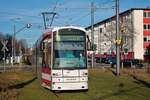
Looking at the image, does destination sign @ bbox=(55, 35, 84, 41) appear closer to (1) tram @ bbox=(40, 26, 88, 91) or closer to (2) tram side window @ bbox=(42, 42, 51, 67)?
(1) tram @ bbox=(40, 26, 88, 91)

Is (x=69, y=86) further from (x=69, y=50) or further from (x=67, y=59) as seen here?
(x=69, y=50)

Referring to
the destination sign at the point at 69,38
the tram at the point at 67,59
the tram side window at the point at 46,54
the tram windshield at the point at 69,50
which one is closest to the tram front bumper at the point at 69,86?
the tram at the point at 67,59

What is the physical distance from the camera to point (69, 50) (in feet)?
79.2

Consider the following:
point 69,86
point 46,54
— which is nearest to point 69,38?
point 46,54

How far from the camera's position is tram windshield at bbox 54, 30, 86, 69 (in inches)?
942

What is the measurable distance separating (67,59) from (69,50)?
1.68ft

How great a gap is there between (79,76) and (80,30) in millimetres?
2667

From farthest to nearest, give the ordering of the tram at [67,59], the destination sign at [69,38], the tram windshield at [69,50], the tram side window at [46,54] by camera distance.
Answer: the tram side window at [46,54]
the destination sign at [69,38]
the tram windshield at [69,50]
the tram at [67,59]

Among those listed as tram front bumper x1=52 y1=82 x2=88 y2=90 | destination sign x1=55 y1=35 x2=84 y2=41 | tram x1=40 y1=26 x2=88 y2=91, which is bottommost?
tram front bumper x1=52 y1=82 x2=88 y2=90

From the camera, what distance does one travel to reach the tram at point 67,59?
23.7 meters

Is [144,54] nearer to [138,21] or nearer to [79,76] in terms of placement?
[138,21]

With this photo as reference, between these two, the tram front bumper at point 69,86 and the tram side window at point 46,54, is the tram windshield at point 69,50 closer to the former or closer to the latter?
the tram side window at point 46,54

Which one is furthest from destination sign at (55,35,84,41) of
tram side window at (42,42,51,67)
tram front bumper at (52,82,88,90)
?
tram front bumper at (52,82,88,90)

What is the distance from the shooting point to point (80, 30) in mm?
24844
